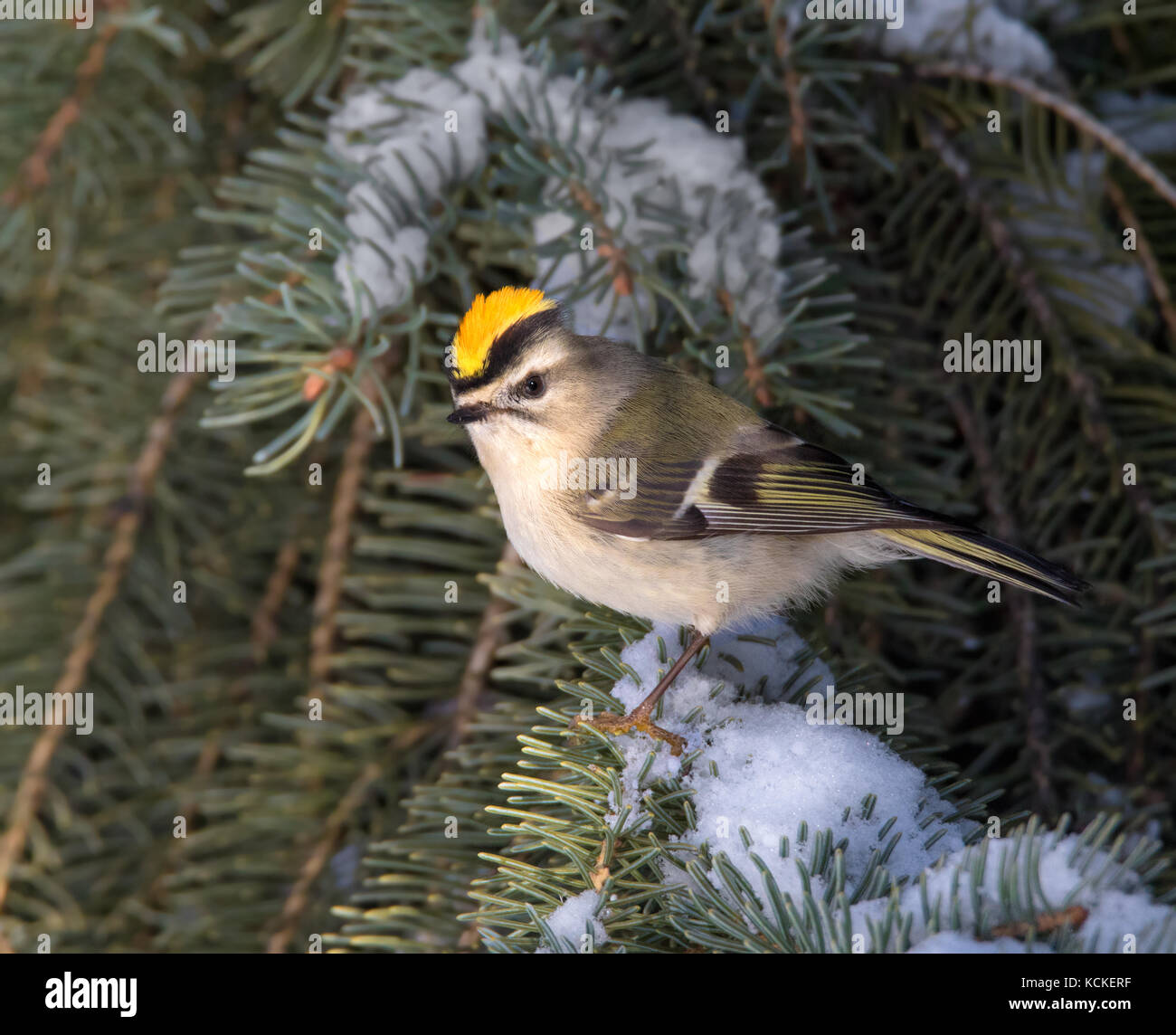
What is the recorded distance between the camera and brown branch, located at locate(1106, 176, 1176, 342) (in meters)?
1.50

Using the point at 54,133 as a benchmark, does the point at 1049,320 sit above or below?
below

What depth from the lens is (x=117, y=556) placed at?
165 centimetres

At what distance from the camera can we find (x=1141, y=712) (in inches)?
55.7

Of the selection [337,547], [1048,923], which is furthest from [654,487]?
[1048,923]

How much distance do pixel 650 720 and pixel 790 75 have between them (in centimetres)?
94

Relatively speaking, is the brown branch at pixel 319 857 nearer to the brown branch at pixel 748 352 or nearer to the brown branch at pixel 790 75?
the brown branch at pixel 748 352

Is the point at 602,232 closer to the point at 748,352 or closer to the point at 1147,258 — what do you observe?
the point at 748,352

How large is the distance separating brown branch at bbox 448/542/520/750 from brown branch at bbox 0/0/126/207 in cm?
97

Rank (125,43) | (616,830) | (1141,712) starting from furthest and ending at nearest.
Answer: (125,43) < (1141,712) < (616,830)

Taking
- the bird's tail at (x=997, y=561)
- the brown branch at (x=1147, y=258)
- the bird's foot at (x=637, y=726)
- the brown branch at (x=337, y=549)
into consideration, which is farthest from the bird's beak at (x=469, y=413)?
the brown branch at (x=1147, y=258)

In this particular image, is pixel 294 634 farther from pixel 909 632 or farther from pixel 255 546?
pixel 909 632

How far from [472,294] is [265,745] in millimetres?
742

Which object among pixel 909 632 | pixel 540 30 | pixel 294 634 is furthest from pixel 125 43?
pixel 909 632

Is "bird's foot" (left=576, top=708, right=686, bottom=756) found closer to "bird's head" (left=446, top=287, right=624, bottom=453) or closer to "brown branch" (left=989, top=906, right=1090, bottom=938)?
"brown branch" (left=989, top=906, right=1090, bottom=938)
